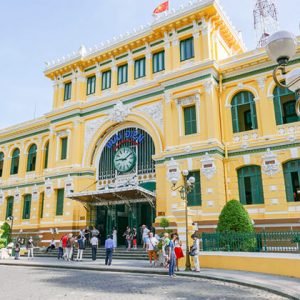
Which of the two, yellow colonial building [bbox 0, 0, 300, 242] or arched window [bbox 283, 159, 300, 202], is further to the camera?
yellow colonial building [bbox 0, 0, 300, 242]

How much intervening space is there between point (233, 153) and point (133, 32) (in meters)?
12.8

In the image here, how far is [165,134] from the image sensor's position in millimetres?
22438

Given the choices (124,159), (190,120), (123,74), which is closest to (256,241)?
(190,120)

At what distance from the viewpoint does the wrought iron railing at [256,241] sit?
13.8 meters

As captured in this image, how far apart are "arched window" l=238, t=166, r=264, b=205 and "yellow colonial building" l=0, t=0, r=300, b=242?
6cm

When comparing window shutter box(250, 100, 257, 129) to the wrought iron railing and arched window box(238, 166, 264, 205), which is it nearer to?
arched window box(238, 166, 264, 205)

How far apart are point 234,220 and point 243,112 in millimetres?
8621

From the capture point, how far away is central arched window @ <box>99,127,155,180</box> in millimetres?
23750

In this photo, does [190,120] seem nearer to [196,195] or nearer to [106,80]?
[196,195]

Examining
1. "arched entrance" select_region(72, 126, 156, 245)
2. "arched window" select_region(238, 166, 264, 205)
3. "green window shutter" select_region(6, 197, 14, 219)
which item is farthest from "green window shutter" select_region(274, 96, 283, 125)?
"green window shutter" select_region(6, 197, 14, 219)

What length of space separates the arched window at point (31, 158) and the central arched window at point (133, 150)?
9.51 meters

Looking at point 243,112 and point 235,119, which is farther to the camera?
point 243,112

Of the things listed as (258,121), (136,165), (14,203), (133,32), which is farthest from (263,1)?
(14,203)

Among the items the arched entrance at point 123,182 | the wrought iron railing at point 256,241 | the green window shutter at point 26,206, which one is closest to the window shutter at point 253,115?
the arched entrance at point 123,182
